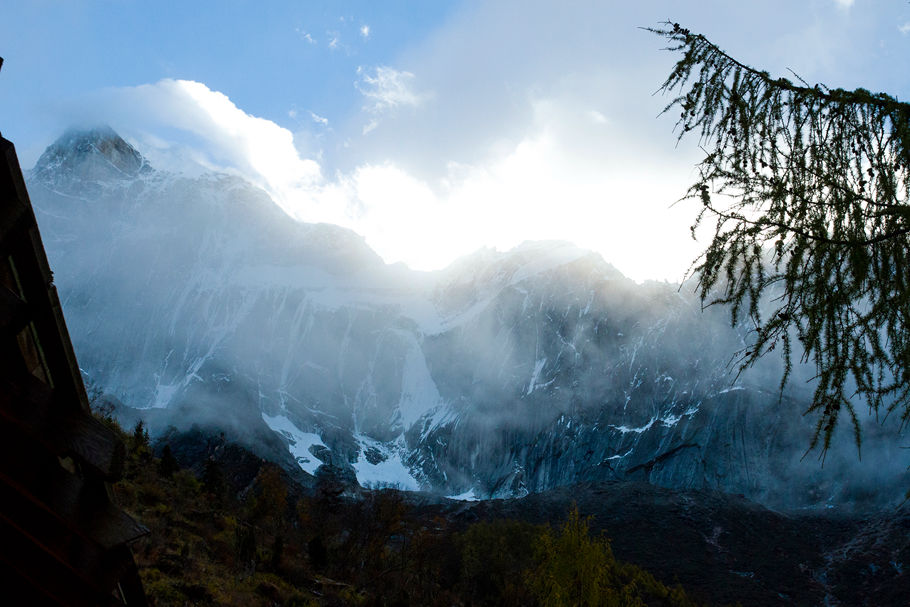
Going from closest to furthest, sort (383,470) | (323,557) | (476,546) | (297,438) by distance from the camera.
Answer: (323,557) → (476,546) → (297,438) → (383,470)

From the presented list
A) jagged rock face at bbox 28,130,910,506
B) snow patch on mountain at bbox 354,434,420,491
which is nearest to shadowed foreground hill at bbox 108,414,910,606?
jagged rock face at bbox 28,130,910,506

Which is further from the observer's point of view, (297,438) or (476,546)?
(297,438)

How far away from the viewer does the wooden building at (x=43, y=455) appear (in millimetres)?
1840

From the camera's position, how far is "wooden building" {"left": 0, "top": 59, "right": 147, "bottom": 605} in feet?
6.04

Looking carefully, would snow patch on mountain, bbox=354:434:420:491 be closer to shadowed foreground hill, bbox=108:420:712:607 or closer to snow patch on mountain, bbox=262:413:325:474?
snow patch on mountain, bbox=262:413:325:474

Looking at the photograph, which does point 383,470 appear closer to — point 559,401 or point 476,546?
point 559,401

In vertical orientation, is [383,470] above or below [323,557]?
above

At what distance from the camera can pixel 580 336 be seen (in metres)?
177

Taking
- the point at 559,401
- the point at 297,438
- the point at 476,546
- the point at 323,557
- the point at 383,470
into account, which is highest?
the point at 297,438

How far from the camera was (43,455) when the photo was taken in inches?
78.5

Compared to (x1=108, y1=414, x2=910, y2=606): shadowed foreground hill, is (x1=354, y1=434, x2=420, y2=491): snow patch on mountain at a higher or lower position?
higher

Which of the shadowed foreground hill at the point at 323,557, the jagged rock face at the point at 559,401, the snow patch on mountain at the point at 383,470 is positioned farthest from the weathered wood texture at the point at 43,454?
the snow patch on mountain at the point at 383,470

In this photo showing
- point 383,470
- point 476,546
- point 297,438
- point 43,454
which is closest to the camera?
point 43,454

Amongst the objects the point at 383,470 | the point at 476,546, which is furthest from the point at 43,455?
the point at 383,470
